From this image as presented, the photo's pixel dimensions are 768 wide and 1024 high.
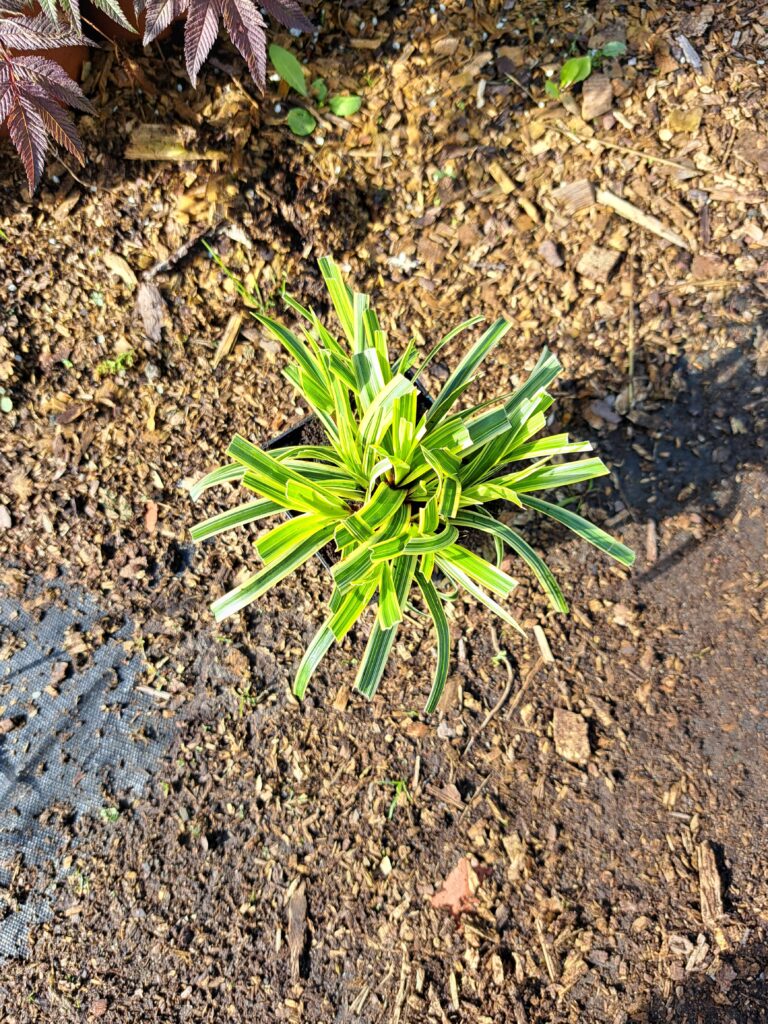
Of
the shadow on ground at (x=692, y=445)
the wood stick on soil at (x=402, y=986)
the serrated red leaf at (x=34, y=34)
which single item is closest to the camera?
the serrated red leaf at (x=34, y=34)

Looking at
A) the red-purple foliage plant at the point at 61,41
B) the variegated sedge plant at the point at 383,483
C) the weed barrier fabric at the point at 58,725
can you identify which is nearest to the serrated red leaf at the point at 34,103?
the red-purple foliage plant at the point at 61,41

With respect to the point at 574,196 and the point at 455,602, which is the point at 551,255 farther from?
the point at 455,602

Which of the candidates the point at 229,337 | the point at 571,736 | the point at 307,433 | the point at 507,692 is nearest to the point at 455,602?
the point at 507,692

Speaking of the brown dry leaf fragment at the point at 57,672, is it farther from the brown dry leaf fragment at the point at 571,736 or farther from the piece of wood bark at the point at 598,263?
the piece of wood bark at the point at 598,263

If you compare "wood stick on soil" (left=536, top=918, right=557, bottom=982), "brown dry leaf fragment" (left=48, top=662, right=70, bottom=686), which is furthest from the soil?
"brown dry leaf fragment" (left=48, top=662, right=70, bottom=686)

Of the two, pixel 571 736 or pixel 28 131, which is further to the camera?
pixel 571 736

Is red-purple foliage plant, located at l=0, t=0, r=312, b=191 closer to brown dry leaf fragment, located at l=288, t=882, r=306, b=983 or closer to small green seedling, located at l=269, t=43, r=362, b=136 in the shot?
small green seedling, located at l=269, t=43, r=362, b=136
